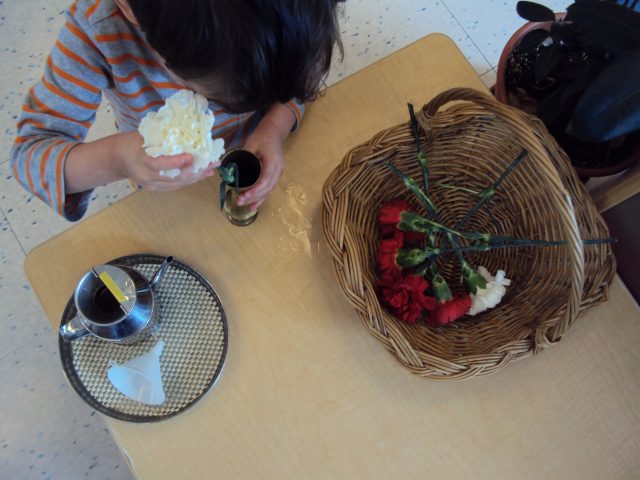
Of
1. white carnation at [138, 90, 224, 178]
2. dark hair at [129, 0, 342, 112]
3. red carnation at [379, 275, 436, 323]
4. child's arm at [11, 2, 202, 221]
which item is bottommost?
red carnation at [379, 275, 436, 323]

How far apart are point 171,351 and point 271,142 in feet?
1.11

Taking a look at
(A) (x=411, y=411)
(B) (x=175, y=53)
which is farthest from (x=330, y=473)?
(B) (x=175, y=53)

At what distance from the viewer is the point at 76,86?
2.30ft

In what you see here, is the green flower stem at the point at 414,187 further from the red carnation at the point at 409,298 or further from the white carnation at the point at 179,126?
the white carnation at the point at 179,126

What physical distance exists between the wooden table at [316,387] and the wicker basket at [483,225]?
3.1 inches

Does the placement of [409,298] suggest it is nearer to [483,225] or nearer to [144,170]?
[483,225]

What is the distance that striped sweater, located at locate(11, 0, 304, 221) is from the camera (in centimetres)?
66

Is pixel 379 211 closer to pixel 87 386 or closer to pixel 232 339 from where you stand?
pixel 232 339

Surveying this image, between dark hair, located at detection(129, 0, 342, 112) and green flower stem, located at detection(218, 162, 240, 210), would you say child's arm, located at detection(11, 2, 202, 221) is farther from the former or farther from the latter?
dark hair, located at detection(129, 0, 342, 112)

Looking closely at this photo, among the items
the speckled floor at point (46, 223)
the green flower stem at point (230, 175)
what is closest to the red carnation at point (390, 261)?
the green flower stem at point (230, 175)

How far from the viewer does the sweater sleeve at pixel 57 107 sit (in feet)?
2.23

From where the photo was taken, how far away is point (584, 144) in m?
0.98

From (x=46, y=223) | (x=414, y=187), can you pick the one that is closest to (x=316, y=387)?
(x=414, y=187)

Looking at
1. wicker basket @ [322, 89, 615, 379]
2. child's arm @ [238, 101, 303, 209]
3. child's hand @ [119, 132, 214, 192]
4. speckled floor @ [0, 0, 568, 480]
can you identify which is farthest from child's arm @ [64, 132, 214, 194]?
speckled floor @ [0, 0, 568, 480]
